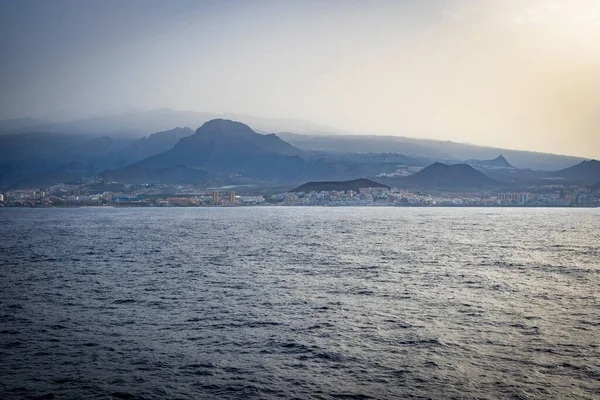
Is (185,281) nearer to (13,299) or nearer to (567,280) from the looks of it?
(13,299)

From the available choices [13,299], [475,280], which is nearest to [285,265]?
[475,280]

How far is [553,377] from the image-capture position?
84.2ft

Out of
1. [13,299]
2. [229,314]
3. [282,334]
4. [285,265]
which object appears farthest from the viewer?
[285,265]

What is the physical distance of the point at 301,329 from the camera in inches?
1390

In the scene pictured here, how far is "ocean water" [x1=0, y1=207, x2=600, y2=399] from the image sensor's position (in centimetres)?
2497

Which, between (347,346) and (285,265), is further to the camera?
(285,265)

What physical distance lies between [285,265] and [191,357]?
41081 millimetres

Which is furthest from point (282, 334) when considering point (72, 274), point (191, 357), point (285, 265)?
point (72, 274)

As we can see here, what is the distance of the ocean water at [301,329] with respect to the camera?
2497cm

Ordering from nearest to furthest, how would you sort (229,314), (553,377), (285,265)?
1. (553,377)
2. (229,314)
3. (285,265)

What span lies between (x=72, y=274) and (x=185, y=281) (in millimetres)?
17137

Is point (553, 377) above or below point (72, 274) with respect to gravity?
above

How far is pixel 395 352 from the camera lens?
29891 mm

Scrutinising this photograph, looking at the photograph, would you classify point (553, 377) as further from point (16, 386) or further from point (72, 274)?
point (72, 274)
